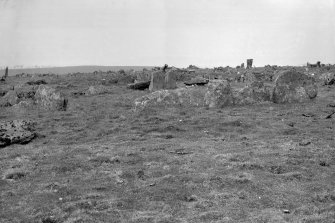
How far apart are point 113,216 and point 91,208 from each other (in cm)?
99

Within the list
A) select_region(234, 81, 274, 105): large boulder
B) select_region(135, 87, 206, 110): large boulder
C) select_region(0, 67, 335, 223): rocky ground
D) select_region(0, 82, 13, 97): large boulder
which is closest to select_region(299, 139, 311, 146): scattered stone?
select_region(0, 67, 335, 223): rocky ground

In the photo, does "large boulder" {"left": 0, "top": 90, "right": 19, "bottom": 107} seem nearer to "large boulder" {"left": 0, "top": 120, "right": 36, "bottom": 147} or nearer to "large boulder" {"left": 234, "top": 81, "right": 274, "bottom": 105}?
"large boulder" {"left": 0, "top": 120, "right": 36, "bottom": 147}

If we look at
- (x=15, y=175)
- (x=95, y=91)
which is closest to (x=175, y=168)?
(x=15, y=175)

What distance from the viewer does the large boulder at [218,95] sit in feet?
109

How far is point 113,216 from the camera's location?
1345 cm

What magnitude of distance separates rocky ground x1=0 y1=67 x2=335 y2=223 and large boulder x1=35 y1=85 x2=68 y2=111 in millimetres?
4430

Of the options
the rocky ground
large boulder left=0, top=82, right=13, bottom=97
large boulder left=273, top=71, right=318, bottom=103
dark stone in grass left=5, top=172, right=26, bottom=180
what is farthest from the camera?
large boulder left=0, top=82, right=13, bottom=97

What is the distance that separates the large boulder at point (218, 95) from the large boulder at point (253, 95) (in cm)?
68

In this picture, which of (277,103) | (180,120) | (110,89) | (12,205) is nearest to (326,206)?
(12,205)

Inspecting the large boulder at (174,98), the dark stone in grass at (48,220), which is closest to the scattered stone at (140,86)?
the large boulder at (174,98)

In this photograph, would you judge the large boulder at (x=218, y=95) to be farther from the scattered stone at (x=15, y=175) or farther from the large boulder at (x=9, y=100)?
the scattered stone at (x=15, y=175)

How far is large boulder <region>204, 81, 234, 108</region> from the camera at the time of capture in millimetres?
33219

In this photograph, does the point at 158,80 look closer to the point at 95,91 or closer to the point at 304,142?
the point at 95,91

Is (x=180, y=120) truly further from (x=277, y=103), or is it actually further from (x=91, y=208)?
(x=91, y=208)
